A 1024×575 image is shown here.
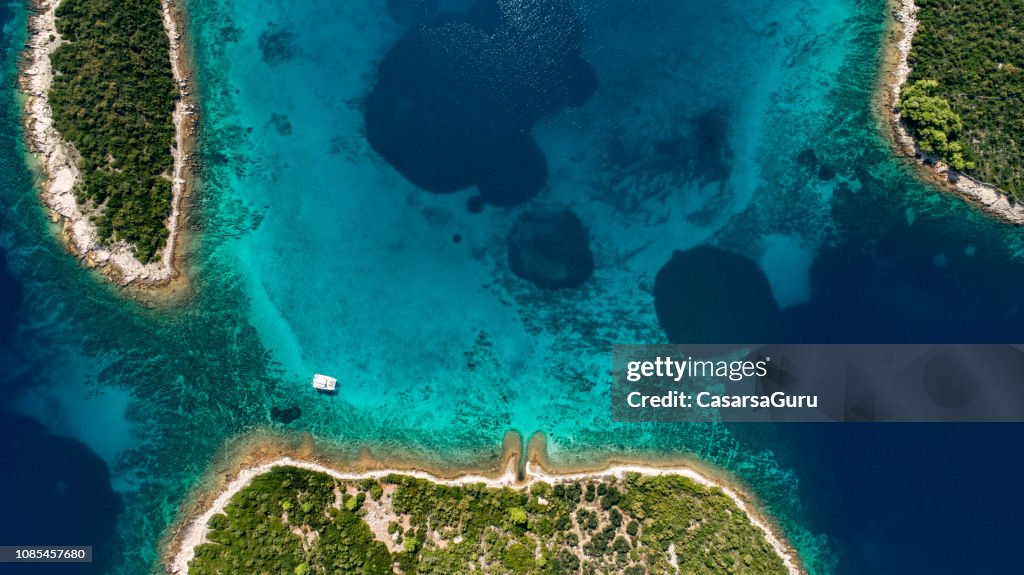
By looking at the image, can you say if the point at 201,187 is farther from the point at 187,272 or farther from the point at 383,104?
the point at 383,104

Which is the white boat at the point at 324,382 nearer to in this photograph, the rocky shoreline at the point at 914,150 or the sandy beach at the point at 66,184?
the sandy beach at the point at 66,184

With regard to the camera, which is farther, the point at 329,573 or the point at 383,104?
the point at 383,104

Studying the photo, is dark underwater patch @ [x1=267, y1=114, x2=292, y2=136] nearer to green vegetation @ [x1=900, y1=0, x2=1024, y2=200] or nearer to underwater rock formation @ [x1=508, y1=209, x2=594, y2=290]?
underwater rock formation @ [x1=508, y1=209, x2=594, y2=290]

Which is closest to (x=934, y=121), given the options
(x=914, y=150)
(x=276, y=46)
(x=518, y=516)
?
(x=914, y=150)

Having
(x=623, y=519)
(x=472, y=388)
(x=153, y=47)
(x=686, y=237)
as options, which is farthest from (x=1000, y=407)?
(x=153, y=47)

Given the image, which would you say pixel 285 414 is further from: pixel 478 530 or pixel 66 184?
pixel 66 184

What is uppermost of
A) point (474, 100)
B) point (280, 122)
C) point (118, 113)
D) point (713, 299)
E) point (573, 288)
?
point (474, 100)

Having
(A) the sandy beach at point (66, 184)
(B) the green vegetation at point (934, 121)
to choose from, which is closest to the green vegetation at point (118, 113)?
(A) the sandy beach at point (66, 184)
